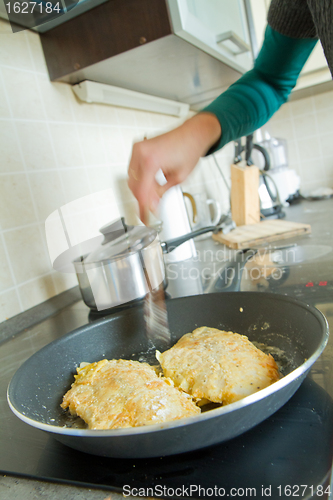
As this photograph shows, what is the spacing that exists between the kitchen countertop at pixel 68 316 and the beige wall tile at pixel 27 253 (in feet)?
0.29

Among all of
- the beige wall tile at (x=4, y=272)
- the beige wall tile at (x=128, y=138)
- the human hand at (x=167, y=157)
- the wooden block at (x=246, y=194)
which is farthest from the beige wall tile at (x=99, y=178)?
the wooden block at (x=246, y=194)

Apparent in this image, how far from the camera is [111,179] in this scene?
46.4 inches

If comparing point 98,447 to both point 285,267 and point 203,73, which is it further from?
point 203,73

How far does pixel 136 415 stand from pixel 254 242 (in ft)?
3.24

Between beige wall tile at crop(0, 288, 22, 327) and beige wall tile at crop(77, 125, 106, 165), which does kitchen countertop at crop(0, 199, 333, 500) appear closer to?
beige wall tile at crop(0, 288, 22, 327)

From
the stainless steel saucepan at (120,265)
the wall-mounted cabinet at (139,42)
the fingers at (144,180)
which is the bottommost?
the stainless steel saucepan at (120,265)

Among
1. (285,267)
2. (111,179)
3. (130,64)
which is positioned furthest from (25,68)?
(285,267)

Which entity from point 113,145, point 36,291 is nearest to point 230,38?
point 113,145

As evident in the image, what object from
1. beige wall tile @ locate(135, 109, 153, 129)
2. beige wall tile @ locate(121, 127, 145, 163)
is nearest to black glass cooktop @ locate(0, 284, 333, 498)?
beige wall tile @ locate(121, 127, 145, 163)

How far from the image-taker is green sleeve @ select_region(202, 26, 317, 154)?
2.49 feet

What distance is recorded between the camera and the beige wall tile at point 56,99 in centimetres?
95

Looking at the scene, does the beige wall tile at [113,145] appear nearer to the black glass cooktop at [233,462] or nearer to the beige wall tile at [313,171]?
the black glass cooktop at [233,462]

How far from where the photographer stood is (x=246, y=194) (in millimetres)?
1559

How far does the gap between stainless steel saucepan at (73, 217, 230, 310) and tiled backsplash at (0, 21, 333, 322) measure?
0.70 ft
